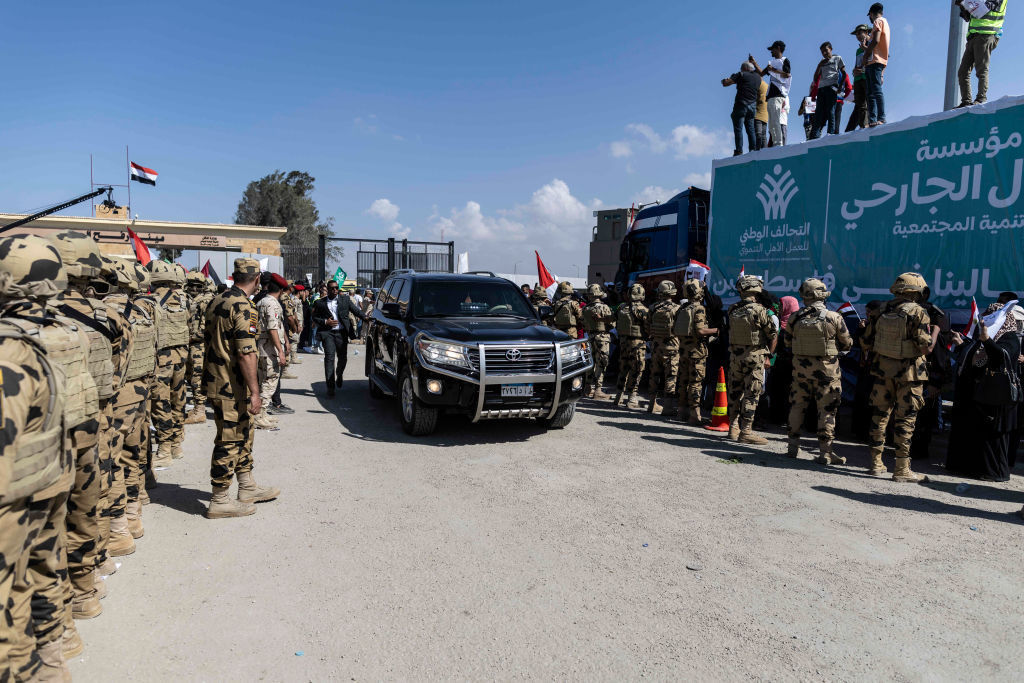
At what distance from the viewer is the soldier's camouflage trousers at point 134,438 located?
165 inches

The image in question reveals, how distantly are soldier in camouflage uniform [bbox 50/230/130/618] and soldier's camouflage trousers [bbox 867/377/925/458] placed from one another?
6574mm

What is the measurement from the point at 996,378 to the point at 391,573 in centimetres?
606

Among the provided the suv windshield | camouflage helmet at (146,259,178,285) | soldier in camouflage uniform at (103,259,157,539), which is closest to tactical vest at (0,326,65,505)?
soldier in camouflage uniform at (103,259,157,539)

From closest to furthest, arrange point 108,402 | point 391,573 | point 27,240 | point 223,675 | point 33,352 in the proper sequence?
point 33,352 < point 27,240 < point 223,675 < point 108,402 < point 391,573

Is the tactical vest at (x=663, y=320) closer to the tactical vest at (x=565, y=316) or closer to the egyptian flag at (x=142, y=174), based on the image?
the tactical vest at (x=565, y=316)

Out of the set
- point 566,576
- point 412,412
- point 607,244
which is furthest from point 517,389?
point 607,244

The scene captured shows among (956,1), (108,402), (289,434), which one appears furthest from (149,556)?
(956,1)

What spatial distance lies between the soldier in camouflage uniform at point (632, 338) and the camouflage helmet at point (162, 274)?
21.3 feet

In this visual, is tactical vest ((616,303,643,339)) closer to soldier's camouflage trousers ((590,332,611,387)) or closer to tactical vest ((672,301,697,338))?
Answer: soldier's camouflage trousers ((590,332,611,387))

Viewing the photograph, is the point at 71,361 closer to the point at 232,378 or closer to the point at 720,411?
the point at 232,378

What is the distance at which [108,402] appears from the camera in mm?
3699

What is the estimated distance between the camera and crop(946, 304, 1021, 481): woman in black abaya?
20.4 feet

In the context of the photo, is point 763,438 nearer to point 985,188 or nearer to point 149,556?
point 985,188

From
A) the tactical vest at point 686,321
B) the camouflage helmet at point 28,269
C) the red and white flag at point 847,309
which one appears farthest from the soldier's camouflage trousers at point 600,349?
the camouflage helmet at point 28,269
